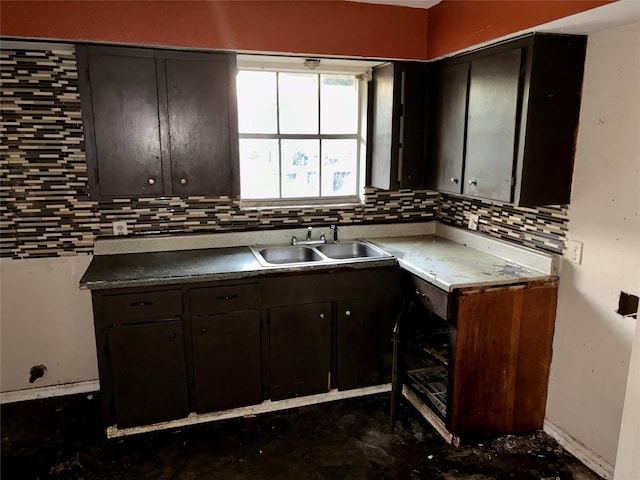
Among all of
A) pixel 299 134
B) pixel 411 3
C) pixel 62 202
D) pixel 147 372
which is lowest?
pixel 147 372

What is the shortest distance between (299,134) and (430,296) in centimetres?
145

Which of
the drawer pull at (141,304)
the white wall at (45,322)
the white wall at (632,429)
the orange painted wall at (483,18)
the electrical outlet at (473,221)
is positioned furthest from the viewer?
the electrical outlet at (473,221)

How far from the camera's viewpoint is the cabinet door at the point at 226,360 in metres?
2.57

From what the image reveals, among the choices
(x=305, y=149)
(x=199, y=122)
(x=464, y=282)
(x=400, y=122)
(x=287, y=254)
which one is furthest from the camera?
(x=305, y=149)

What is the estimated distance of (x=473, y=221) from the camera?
3.10 metres

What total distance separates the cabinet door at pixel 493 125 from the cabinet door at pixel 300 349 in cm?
114

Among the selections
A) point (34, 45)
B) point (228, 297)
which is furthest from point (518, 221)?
point (34, 45)

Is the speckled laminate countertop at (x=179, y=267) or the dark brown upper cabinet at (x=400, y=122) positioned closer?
the speckled laminate countertop at (x=179, y=267)

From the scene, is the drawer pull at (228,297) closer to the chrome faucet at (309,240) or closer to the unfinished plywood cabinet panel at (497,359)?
the chrome faucet at (309,240)

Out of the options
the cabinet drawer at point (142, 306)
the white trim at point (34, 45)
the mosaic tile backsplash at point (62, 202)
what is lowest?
the cabinet drawer at point (142, 306)

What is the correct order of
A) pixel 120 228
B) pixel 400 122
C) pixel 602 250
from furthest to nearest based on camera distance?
1. pixel 400 122
2. pixel 120 228
3. pixel 602 250

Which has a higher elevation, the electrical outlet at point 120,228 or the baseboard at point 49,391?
the electrical outlet at point 120,228

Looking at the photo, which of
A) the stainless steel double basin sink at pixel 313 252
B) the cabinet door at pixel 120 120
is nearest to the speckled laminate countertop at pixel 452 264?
the stainless steel double basin sink at pixel 313 252

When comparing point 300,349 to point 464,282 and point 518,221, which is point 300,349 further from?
point 518,221
